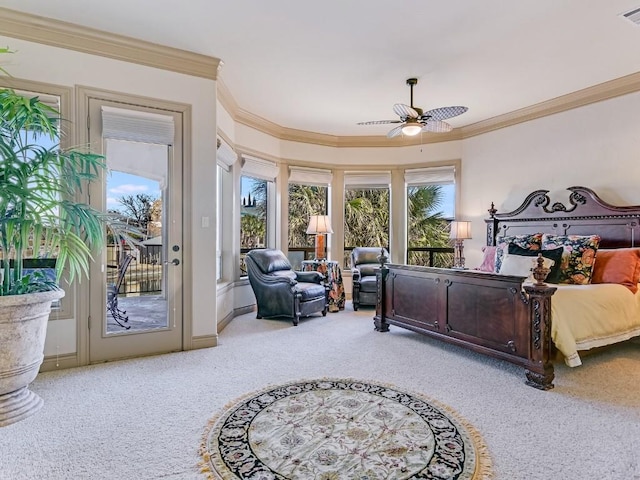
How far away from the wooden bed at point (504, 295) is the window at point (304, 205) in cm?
228

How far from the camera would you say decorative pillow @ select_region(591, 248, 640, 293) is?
3617mm

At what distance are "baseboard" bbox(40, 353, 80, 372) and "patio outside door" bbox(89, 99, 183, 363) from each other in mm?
133

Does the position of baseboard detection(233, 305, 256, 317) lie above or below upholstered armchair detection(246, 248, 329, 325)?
below

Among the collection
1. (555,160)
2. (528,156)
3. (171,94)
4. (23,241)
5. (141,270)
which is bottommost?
(141,270)

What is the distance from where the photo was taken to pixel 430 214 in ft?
21.2

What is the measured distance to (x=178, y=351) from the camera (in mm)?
3646

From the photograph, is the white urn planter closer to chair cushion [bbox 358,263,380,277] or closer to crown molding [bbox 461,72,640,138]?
chair cushion [bbox 358,263,380,277]

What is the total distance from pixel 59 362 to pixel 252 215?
3222 mm

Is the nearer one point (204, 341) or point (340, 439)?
point (340, 439)

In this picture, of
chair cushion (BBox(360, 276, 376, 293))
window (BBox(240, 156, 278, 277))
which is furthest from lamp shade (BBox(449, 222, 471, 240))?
window (BBox(240, 156, 278, 277))

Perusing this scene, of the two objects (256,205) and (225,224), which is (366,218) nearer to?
(256,205)

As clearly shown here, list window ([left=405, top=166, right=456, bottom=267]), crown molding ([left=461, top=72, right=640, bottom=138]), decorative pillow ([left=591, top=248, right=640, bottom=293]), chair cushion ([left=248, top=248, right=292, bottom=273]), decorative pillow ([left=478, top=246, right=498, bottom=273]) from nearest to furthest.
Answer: decorative pillow ([left=591, top=248, right=640, bottom=293]), crown molding ([left=461, top=72, right=640, bottom=138]), decorative pillow ([left=478, top=246, right=498, bottom=273]), chair cushion ([left=248, top=248, right=292, bottom=273]), window ([left=405, top=166, right=456, bottom=267])

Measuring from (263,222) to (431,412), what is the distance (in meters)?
4.16

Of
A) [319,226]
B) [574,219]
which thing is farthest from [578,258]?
[319,226]
